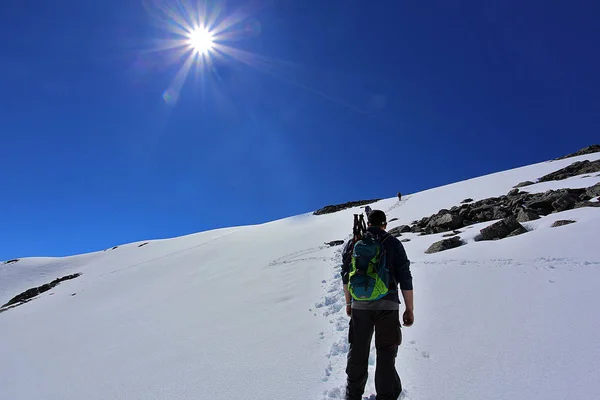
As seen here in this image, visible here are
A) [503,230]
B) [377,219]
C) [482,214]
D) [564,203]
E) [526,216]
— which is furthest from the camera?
[482,214]

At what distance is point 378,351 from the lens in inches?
132

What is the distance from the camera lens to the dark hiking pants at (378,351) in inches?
128

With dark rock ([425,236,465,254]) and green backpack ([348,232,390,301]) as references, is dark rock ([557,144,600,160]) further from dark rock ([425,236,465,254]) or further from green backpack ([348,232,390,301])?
green backpack ([348,232,390,301])

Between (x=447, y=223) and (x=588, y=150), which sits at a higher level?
(x=588, y=150)

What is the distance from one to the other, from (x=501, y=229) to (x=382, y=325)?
10722mm

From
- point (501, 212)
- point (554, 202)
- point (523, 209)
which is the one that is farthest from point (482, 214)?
point (554, 202)

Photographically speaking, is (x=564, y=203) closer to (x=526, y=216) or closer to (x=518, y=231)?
(x=526, y=216)

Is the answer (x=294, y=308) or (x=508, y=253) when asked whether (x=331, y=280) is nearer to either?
(x=294, y=308)

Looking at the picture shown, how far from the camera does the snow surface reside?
154 inches

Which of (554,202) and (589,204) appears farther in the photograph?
(554,202)

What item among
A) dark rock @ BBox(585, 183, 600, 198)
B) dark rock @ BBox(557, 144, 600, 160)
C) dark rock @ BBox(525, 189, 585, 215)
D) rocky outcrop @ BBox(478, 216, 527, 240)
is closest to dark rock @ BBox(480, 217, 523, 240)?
rocky outcrop @ BBox(478, 216, 527, 240)

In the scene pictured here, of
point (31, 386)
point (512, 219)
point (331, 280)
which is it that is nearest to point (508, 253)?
point (512, 219)

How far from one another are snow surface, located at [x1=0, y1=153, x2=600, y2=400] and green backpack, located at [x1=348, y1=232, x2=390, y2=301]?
1.57m

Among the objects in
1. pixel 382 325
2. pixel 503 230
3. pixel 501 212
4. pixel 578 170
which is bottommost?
pixel 382 325
